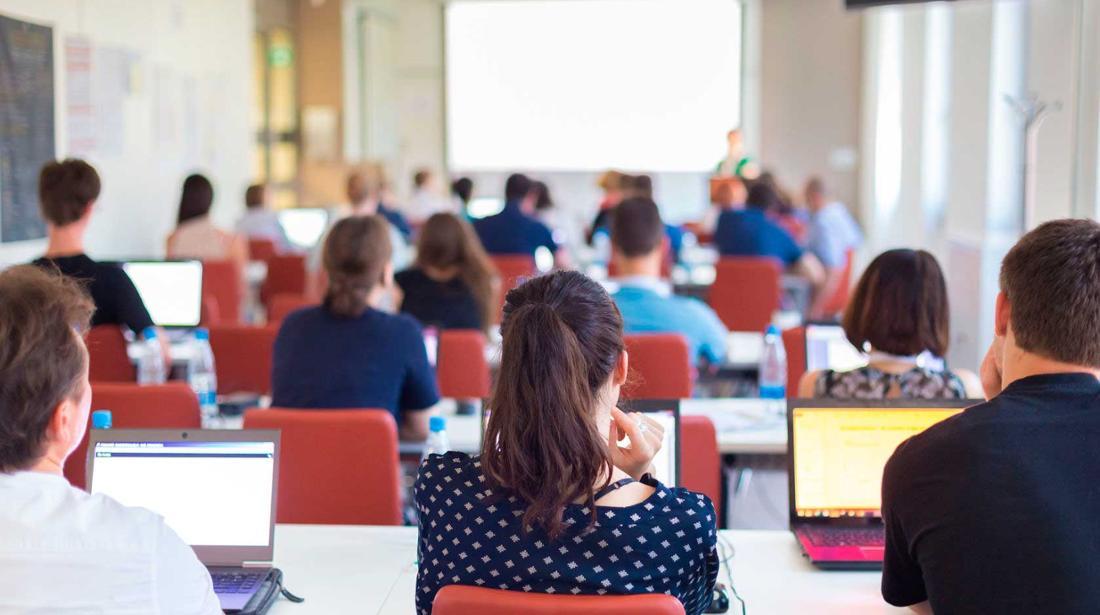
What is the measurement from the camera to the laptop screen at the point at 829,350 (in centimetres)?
415

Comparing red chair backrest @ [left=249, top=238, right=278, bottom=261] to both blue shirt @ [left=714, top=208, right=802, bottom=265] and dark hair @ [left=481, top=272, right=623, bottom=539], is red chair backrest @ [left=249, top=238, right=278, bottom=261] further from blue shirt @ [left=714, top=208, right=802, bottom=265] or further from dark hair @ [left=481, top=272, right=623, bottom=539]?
dark hair @ [left=481, top=272, right=623, bottom=539]

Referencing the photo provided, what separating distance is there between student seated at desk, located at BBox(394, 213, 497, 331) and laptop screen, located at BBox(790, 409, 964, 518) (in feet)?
8.71

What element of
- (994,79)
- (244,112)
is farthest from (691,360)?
(244,112)

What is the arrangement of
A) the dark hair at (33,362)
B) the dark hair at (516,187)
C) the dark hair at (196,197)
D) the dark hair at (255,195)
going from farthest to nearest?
the dark hair at (255,195)
the dark hair at (516,187)
the dark hair at (196,197)
the dark hair at (33,362)

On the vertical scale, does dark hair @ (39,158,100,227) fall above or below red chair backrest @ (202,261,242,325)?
above

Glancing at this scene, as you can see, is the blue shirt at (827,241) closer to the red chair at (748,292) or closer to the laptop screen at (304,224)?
the red chair at (748,292)

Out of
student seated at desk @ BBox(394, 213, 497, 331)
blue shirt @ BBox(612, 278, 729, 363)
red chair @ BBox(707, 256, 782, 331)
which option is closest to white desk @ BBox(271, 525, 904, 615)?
blue shirt @ BBox(612, 278, 729, 363)

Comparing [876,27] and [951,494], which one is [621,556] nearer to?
[951,494]

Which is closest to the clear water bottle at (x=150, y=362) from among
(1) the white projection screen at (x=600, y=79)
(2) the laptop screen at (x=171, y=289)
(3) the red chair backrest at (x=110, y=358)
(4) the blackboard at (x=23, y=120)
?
(3) the red chair backrest at (x=110, y=358)

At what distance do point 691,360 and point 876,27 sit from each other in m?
9.71

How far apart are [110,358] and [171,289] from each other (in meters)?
1.16

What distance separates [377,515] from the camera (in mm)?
3148

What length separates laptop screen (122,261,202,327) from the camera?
18.0 feet

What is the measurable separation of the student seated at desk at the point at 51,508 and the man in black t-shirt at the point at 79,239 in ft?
8.72
